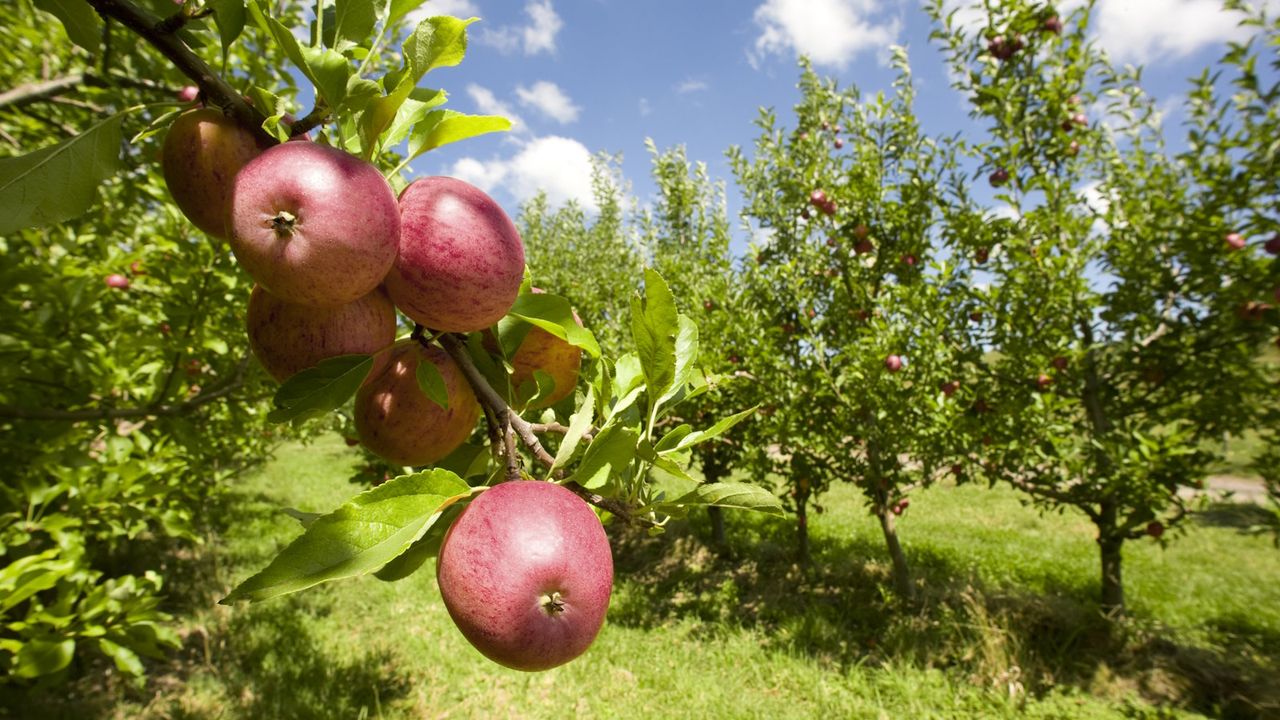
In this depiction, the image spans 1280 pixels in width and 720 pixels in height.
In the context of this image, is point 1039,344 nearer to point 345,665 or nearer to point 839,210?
point 839,210

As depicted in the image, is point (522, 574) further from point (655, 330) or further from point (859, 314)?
point (859, 314)

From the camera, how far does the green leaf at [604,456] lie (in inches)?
27.5

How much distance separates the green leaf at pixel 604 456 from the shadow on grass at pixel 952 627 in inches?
223

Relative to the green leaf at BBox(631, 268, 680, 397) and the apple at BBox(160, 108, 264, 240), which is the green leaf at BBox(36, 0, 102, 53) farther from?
the green leaf at BBox(631, 268, 680, 397)

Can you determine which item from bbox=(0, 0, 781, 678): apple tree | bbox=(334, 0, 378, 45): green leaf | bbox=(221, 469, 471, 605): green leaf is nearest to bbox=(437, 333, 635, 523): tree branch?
bbox=(0, 0, 781, 678): apple tree

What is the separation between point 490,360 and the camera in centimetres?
87

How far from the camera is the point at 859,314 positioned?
20.2 feet

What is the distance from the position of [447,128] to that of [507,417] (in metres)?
0.37

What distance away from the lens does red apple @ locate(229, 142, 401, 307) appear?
574mm

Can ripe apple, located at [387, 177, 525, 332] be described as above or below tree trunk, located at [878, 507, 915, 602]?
above

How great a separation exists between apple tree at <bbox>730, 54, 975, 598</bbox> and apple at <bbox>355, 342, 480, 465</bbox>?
16.4 ft

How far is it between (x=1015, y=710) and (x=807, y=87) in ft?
20.6

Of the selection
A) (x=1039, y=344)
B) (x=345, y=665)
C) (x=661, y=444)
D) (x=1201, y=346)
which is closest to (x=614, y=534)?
(x=345, y=665)

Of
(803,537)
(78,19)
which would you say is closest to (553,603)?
(78,19)
